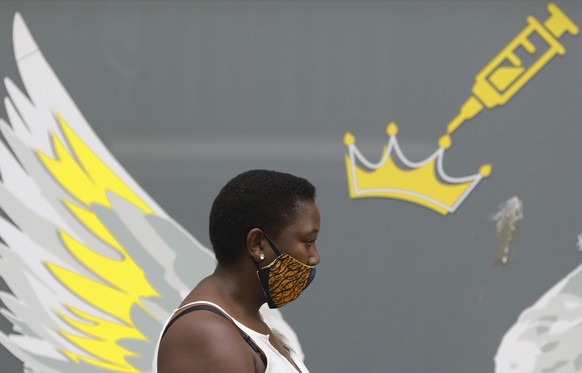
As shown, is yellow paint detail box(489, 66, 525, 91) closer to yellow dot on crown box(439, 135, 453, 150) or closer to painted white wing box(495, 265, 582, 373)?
yellow dot on crown box(439, 135, 453, 150)

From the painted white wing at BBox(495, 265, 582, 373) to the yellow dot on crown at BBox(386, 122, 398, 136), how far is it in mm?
818

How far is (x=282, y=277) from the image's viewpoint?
178 cm

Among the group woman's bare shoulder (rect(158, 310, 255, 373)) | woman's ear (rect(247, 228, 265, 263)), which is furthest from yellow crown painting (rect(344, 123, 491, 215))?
woman's bare shoulder (rect(158, 310, 255, 373))

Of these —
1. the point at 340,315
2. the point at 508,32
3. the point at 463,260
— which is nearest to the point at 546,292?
the point at 463,260

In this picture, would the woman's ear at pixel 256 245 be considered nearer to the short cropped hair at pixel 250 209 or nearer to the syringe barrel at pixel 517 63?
the short cropped hair at pixel 250 209

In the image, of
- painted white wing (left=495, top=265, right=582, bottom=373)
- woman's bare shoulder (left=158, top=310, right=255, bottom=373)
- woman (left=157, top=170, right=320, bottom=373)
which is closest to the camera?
woman's bare shoulder (left=158, top=310, right=255, bottom=373)

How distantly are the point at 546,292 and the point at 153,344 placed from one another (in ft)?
4.89

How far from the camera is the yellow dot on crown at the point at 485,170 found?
3098 millimetres

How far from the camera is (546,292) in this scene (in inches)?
121

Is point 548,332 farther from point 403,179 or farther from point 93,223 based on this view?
point 93,223

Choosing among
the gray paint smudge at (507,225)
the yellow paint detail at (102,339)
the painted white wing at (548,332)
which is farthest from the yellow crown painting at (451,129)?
the yellow paint detail at (102,339)

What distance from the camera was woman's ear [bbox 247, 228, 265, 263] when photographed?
5.67 feet

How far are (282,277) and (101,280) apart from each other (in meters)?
1.55

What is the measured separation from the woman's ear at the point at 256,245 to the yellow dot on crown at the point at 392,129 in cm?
149
